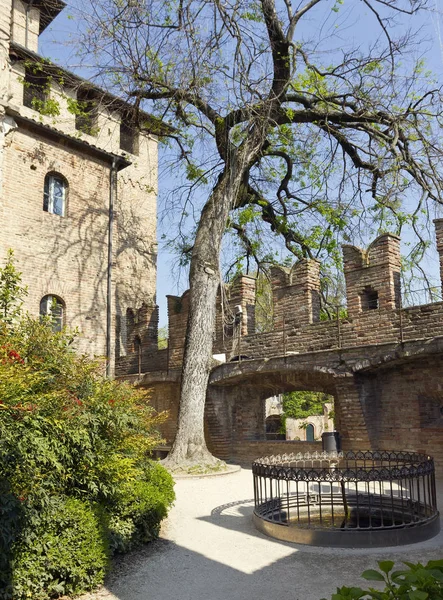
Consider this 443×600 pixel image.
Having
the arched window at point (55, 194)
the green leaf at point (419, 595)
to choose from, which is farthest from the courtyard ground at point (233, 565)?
the arched window at point (55, 194)

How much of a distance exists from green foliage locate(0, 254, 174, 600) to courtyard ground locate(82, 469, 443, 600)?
1.05 ft

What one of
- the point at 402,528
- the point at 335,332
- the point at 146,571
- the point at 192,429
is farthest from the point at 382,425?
the point at 146,571

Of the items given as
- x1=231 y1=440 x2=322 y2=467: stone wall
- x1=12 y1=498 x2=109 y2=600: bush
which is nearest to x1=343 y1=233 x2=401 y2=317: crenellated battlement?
x1=231 y1=440 x2=322 y2=467: stone wall

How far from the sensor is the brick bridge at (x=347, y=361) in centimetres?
1070

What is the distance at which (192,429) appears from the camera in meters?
12.0

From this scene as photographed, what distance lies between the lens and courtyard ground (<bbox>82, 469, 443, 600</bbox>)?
15.7 ft

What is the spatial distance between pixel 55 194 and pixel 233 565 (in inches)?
490

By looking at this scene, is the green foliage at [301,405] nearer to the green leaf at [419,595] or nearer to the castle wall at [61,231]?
the castle wall at [61,231]

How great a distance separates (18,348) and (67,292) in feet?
29.6

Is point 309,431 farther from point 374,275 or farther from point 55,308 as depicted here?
point 374,275

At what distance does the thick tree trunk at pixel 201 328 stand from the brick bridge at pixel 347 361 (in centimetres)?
92

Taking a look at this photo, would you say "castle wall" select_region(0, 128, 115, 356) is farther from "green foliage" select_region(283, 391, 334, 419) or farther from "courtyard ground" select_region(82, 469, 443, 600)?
"green foliage" select_region(283, 391, 334, 419)

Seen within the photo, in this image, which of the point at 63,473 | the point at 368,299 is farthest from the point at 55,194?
the point at 63,473

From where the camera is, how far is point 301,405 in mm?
26312
